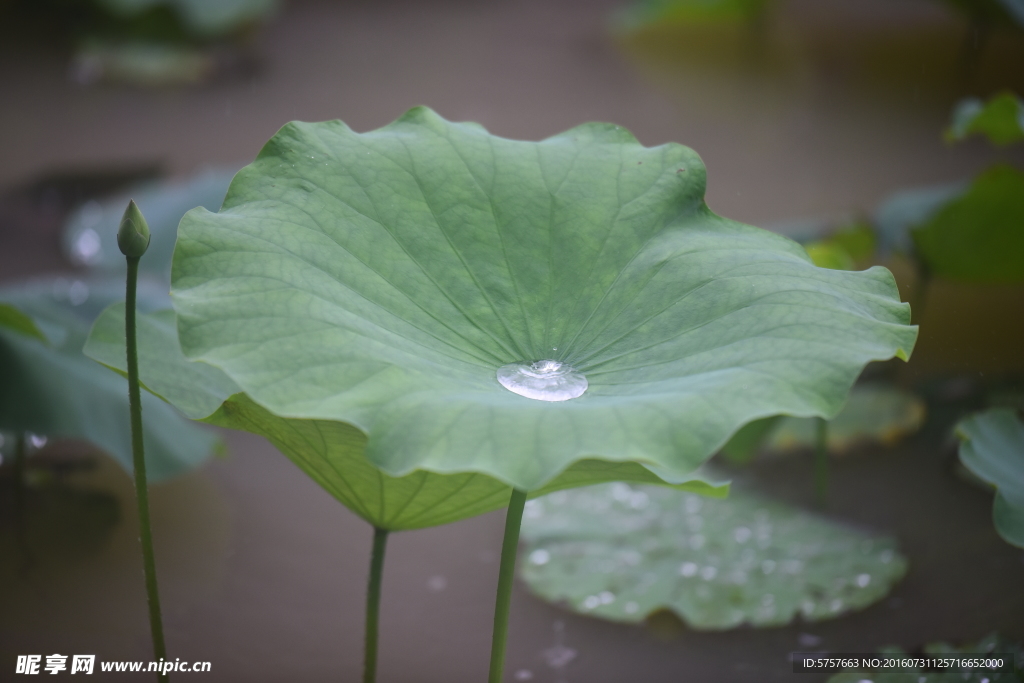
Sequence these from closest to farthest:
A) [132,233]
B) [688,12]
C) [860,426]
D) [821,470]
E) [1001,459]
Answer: [132,233], [1001,459], [821,470], [860,426], [688,12]

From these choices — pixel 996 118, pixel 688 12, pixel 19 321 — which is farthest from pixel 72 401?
pixel 688 12

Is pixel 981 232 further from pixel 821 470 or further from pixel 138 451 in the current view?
pixel 138 451

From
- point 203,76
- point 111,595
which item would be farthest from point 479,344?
point 203,76

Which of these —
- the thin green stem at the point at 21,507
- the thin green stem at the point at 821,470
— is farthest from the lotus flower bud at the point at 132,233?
the thin green stem at the point at 821,470

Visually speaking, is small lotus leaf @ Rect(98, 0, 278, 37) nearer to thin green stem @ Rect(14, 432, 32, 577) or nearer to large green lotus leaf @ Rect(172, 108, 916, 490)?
thin green stem @ Rect(14, 432, 32, 577)

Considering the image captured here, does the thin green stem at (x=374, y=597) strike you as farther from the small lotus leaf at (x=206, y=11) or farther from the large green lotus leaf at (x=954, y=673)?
the small lotus leaf at (x=206, y=11)
